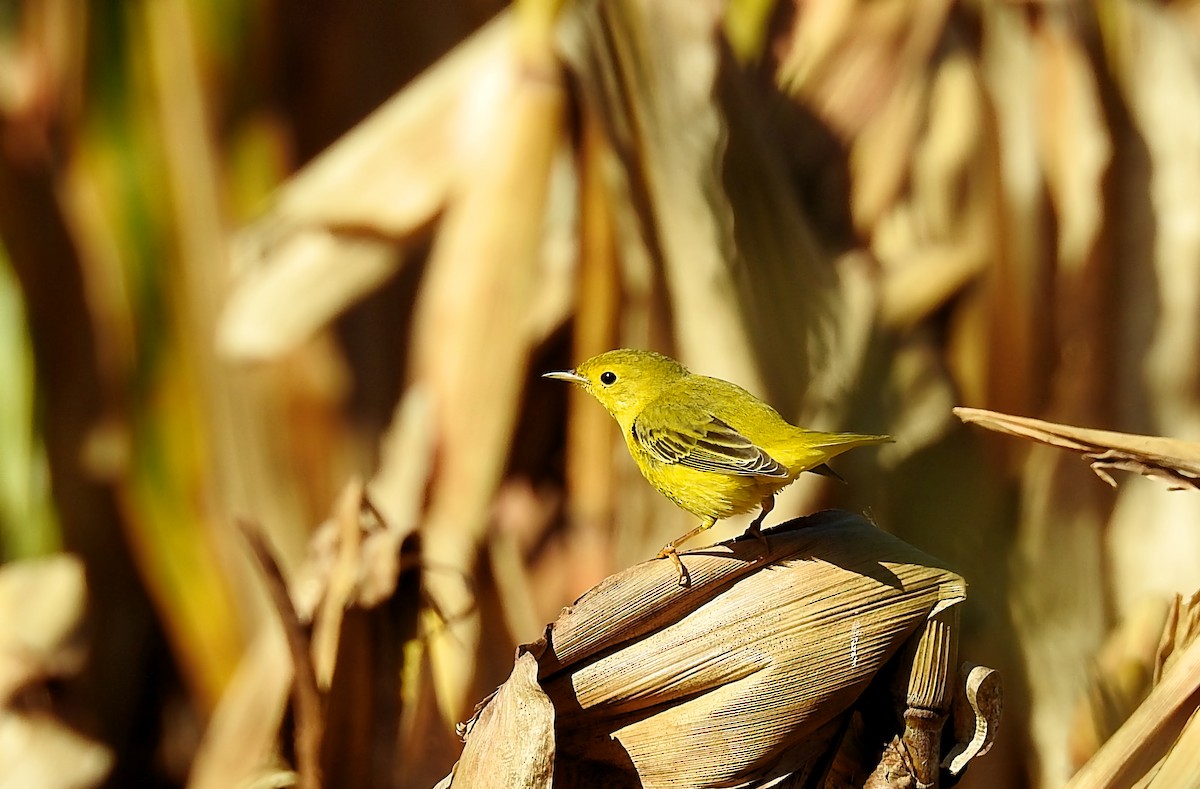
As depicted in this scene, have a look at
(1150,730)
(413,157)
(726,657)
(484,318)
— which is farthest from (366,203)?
(1150,730)

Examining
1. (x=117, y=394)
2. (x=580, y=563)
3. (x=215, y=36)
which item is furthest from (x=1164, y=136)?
(x=117, y=394)

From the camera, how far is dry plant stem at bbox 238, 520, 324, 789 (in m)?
0.88

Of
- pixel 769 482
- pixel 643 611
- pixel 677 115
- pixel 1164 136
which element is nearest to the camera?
pixel 643 611

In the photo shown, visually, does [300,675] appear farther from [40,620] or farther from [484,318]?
[40,620]

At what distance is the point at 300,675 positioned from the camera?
0.91 meters

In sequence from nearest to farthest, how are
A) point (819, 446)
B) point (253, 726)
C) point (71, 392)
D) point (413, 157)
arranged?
point (819, 446) → point (253, 726) → point (413, 157) → point (71, 392)

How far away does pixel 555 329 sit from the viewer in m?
1.28

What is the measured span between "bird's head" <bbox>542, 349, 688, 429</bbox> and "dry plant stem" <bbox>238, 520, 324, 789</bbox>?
0.83ft

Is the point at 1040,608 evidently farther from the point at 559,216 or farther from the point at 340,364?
the point at 340,364

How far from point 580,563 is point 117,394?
62 centimetres

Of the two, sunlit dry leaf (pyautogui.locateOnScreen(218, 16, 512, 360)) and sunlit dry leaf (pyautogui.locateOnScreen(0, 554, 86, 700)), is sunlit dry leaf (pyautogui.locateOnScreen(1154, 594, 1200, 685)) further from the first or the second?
sunlit dry leaf (pyautogui.locateOnScreen(0, 554, 86, 700))

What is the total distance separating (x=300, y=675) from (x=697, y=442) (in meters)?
0.35

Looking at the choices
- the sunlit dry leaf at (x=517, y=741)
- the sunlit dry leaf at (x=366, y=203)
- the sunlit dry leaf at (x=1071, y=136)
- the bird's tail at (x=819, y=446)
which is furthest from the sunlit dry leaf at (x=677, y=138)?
the sunlit dry leaf at (x=517, y=741)

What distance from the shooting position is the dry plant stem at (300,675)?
0.88 m
